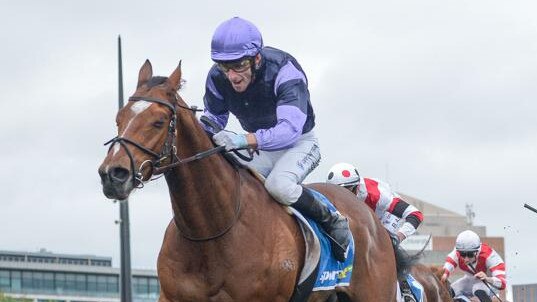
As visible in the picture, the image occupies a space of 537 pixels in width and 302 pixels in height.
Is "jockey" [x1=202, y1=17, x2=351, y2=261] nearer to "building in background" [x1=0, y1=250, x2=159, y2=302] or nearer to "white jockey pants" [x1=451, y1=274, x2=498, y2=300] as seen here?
"white jockey pants" [x1=451, y1=274, x2=498, y2=300]

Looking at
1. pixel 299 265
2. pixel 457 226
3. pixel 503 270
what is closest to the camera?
pixel 299 265

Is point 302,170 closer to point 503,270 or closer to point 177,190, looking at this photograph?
point 177,190

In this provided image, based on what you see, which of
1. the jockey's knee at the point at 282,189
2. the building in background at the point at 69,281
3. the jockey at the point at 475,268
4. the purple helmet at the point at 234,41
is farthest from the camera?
the building in background at the point at 69,281

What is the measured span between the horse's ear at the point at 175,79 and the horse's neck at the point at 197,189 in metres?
0.22

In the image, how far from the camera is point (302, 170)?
13.4 m

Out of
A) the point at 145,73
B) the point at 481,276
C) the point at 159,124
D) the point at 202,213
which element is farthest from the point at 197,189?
the point at 481,276

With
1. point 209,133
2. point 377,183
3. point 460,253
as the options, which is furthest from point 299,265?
point 460,253

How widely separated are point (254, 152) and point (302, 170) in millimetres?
544

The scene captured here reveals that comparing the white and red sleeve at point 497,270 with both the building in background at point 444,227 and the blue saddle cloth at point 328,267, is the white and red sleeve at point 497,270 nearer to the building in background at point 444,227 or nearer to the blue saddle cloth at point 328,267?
the blue saddle cloth at point 328,267

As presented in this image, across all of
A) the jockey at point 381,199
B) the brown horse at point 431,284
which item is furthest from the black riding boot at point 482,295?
the jockey at point 381,199

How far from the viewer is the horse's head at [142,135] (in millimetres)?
11109

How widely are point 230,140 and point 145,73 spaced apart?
94 centimetres

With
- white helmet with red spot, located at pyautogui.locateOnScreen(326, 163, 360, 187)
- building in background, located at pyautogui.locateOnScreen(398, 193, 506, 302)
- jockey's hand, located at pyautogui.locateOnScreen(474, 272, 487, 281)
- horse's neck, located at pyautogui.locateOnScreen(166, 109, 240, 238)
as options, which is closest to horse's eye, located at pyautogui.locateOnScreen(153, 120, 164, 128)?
horse's neck, located at pyautogui.locateOnScreen(166, 109, 240, 238)

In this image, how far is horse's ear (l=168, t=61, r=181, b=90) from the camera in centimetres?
1208
